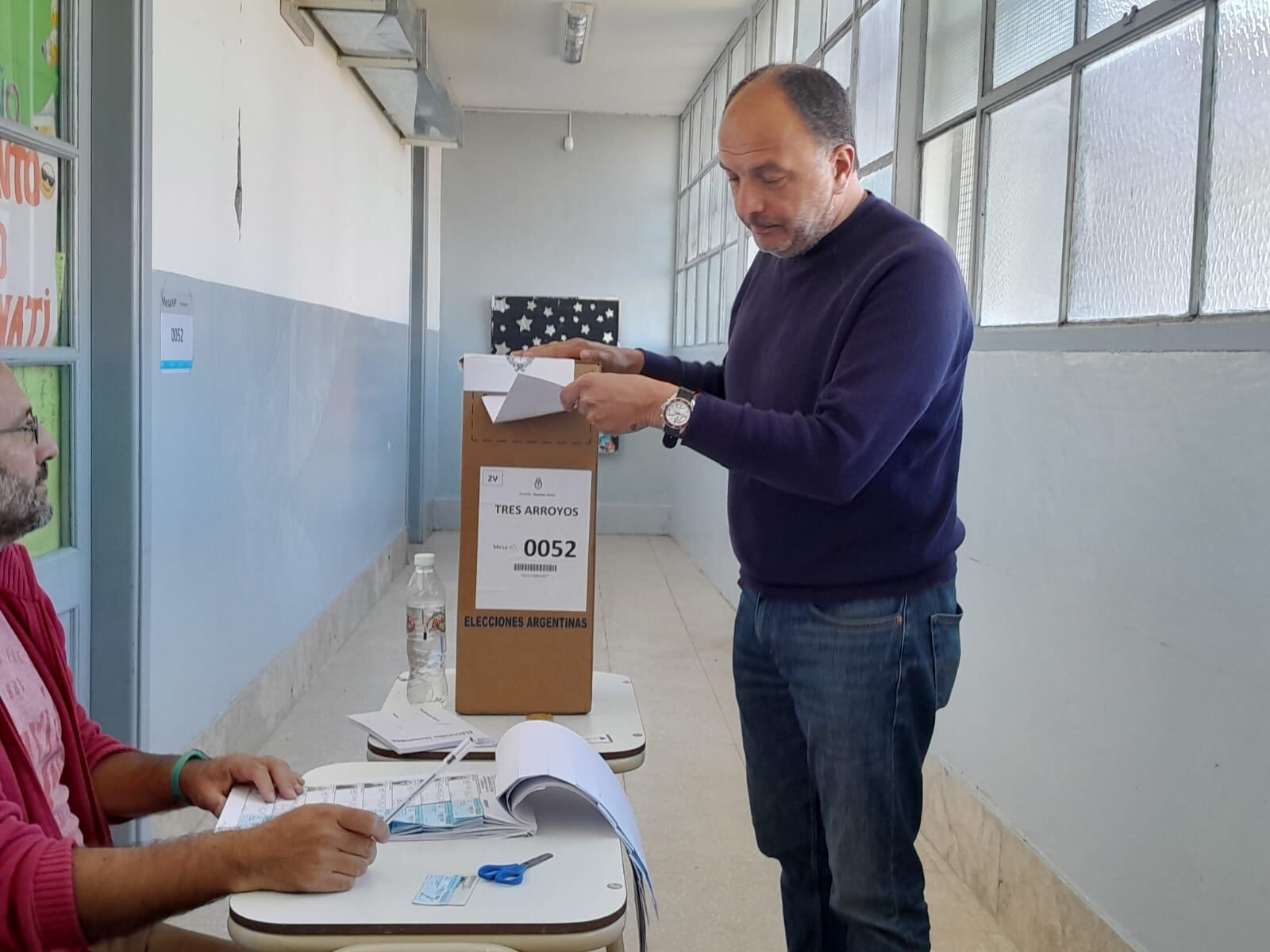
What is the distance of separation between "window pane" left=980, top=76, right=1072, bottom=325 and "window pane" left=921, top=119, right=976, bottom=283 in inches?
3.6

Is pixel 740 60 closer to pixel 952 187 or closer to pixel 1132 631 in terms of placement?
pixel 952 187

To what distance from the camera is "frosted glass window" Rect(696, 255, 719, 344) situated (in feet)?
20.1

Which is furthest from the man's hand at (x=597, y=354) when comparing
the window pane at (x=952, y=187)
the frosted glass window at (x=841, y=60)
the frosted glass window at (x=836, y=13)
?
the frosted glass window at (x=836, y=13)

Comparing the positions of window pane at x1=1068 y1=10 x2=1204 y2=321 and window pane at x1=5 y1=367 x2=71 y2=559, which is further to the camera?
window pane at x1=5 y1=367 x2=71 y2=559

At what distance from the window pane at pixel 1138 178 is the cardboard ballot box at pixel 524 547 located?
3.33ft

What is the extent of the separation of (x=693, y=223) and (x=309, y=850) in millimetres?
6309

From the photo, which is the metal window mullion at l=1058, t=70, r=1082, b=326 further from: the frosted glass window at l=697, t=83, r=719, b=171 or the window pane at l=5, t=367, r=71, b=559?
the frosted glass window at l=697, t=83, r=719, b=171

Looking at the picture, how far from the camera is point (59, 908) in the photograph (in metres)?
0.98

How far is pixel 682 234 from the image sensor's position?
24.5ft

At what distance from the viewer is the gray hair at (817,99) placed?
4.96ft

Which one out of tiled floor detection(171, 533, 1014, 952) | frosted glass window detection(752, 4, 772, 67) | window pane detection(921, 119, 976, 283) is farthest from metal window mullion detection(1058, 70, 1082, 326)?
frosted glass window detection(752, 4, 772, 67)

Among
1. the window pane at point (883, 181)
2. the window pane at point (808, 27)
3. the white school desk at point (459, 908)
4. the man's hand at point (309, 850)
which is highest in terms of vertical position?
the window pane at point (808, 27)

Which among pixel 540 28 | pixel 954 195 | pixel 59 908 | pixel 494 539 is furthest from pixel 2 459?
pixel 540 28

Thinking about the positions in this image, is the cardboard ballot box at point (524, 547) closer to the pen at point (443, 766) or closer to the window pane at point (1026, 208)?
the pen at point (443, 766)
